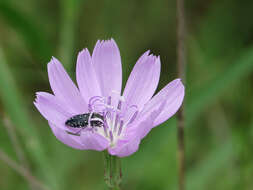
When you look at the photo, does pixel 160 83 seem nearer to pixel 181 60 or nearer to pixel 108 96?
pixel 181 60

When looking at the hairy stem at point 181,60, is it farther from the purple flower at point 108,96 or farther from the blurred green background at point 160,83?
the blurred green background at point 160,83

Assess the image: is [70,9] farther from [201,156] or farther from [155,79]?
[201,156]

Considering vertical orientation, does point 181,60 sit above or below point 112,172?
above

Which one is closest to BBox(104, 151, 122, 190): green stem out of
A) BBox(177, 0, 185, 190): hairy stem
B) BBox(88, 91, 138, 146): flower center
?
BBox(88, 91, 138, 146): flower center

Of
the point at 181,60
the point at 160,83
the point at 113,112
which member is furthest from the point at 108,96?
the point at 160,83

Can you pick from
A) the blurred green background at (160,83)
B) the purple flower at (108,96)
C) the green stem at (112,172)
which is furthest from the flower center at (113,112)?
the blurred green background at (160,83)

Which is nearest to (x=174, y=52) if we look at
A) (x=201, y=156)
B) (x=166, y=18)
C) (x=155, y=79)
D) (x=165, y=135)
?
(x=166, y=18)
